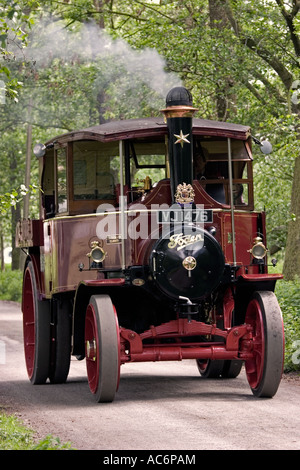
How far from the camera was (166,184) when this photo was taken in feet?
36.0

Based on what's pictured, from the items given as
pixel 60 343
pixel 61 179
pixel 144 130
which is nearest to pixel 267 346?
pixel 144 130

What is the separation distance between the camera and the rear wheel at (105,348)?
10.2m

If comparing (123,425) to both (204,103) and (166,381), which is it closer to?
(166,381)

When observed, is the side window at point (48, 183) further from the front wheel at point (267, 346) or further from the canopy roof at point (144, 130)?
the front wheel at point (267, 346)

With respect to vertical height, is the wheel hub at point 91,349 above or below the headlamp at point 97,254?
below

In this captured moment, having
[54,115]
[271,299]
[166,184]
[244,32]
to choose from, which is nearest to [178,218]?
[166,184]

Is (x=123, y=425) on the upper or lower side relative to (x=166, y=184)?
lower

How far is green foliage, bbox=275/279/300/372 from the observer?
1301 centimetres

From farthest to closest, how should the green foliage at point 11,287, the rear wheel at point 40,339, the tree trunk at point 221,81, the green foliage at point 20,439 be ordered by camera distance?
1. the green foliage at point 11,287
2. the tree trunk at point 221,81
3. the rear wheel at point 40,339
4. the green foliage at point 20,439

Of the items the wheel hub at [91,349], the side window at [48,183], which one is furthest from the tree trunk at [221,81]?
the wheel hub at [91,349]

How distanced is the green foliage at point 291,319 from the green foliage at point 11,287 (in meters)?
17.0

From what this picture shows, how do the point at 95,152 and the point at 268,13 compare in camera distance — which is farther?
the point at 268,13

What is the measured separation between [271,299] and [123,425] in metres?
2.57

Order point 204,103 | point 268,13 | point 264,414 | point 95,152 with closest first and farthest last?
point 264,414 < point 95,152 < point 268,13 < point 204,103
